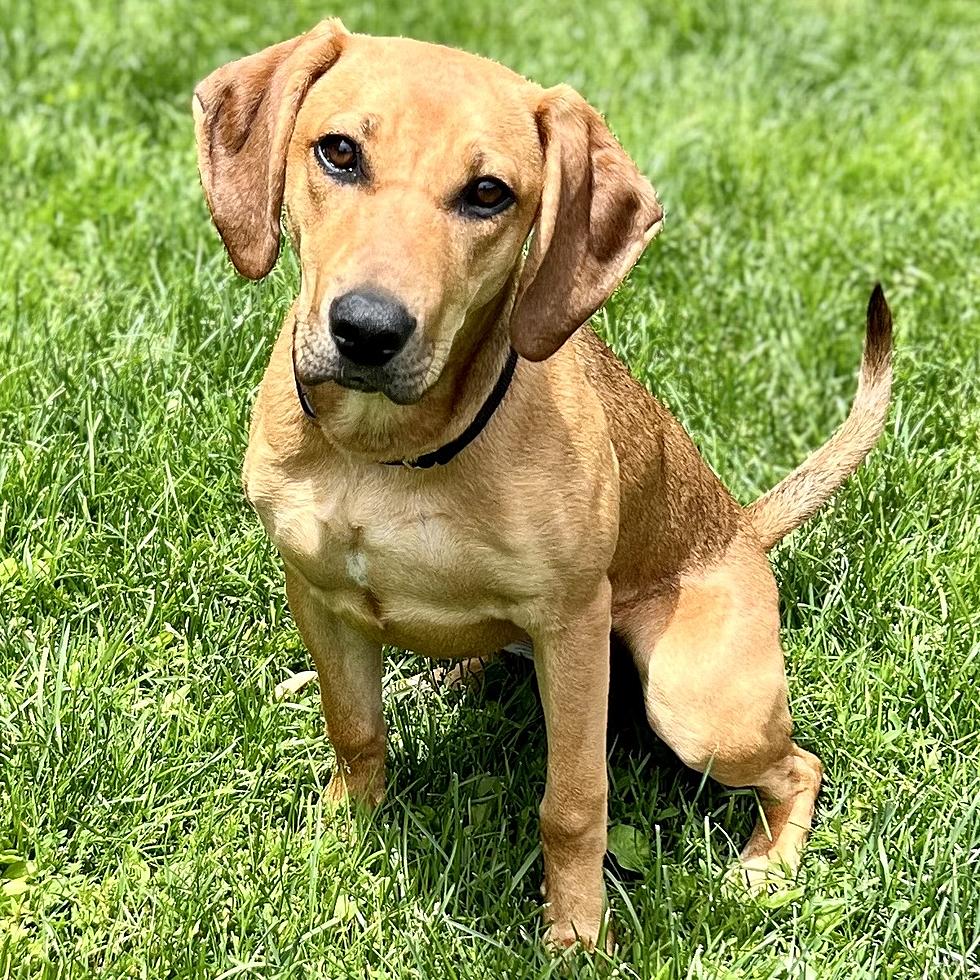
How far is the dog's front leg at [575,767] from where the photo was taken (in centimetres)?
362

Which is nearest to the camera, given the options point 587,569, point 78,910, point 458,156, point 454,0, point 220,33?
point 458,156

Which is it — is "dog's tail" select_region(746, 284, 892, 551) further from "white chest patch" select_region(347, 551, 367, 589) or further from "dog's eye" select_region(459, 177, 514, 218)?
"dog's eye" select_region(459, 177, 514, 218)

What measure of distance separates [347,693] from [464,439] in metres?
0.94

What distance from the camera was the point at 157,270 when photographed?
574 centimetres

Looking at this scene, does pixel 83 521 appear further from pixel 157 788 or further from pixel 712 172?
pixel 712 172

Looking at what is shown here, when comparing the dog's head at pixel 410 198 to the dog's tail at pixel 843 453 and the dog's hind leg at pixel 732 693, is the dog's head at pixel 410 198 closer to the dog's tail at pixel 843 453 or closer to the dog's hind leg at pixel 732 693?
the dog's hind leg at pixel 732 693

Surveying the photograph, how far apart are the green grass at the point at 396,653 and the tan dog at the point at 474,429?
0.79 feet

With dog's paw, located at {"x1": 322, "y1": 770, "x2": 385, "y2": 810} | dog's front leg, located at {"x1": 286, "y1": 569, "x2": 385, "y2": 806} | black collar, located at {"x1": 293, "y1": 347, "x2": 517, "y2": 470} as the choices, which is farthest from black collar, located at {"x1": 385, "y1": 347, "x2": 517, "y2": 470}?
dog's paw, located at {"x1": 322, "y1": 770, "x2": 385, "y2": 810}

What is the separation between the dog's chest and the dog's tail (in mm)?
1265

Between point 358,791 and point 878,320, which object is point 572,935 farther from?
point 878,320

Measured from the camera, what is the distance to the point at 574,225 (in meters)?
3.31

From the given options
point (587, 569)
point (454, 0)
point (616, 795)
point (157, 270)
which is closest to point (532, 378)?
point (587, 569)

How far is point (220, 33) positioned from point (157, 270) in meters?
2.70

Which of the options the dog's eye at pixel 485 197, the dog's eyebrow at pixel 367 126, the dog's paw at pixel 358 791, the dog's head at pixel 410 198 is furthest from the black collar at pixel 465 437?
the dog's paw at pixel 358 791
